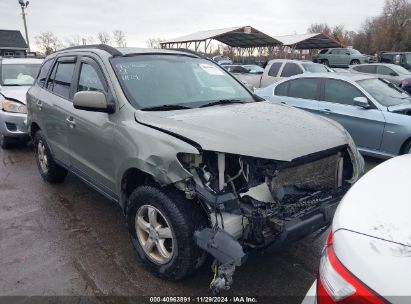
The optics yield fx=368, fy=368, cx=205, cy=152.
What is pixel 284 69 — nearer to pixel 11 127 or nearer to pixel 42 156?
pixel 11 127

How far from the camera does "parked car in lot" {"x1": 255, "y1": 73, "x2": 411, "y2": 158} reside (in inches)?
227

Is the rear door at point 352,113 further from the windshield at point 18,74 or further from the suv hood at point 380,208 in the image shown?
the windshield at point 18,74

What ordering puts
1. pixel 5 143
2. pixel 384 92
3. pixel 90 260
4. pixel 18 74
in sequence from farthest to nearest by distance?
pixel 18 74, pixel 5 143, pixel 384 92, pixel 90 260

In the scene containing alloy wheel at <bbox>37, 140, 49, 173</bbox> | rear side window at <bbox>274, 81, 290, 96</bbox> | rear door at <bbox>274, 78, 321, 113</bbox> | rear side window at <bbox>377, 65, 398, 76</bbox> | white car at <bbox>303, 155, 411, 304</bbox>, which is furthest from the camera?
rear side window at <bbox>377, 65, 398, 76</bbox>

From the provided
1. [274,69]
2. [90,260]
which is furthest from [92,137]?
[274,69]

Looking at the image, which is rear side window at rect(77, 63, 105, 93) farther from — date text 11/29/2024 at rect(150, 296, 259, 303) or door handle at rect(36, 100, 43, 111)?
date text 11/29/2024 at rect(150, 296, 259, 303)

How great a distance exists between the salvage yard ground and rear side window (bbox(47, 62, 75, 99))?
1.37m

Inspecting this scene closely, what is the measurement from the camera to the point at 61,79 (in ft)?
15.0

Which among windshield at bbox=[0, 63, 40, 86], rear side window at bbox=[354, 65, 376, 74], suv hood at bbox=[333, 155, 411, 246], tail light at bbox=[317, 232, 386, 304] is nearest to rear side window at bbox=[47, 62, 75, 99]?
suv hood at bbox=[333, 155, 411, 246]

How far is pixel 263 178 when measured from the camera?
113 inches

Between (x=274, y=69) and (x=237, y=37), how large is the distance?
22984 millimetres

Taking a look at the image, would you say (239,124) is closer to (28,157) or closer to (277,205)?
(277,205)

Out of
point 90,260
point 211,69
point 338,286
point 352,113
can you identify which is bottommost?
point 90,260

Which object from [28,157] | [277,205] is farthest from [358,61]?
[277,205]
